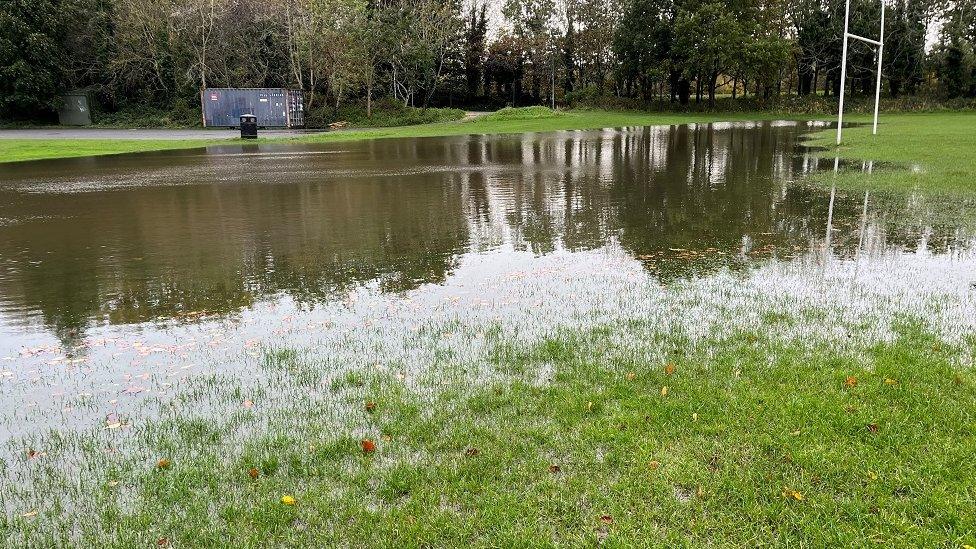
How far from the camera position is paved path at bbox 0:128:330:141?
132 feet

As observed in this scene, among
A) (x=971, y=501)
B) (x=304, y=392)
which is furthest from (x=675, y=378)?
(x=304, y=392)

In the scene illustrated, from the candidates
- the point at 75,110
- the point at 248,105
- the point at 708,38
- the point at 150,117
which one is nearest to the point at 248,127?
the point at 248,105

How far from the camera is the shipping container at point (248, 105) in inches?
1892

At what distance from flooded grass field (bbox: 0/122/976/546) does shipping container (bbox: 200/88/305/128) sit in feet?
123

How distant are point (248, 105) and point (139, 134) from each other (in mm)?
8013

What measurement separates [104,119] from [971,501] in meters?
60.7

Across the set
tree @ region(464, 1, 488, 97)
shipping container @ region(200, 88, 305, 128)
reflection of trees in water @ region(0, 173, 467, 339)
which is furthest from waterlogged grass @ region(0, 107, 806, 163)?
reflection of trees in water @ region(0, 173, 467, 339)

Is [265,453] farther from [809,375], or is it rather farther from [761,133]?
[761,133]

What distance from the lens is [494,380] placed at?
5719 millimetres

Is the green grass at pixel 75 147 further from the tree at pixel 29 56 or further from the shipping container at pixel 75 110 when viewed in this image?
the shipping container at pixel 75 110

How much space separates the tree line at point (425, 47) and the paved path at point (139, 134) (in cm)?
515

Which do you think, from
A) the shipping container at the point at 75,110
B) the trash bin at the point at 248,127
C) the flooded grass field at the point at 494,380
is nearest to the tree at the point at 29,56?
the shipping container at the point at 75,110

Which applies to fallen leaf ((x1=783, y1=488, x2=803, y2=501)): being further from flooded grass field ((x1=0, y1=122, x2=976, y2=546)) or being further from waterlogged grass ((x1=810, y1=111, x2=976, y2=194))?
waterlogged grass ((x1=810, y1=111, x2=976, y2=194))

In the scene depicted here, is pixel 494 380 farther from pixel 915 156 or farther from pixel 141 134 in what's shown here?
pixel 141 134
